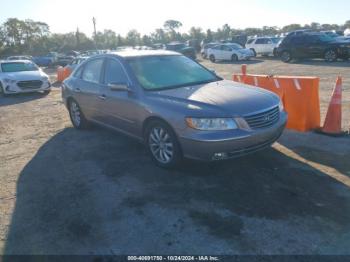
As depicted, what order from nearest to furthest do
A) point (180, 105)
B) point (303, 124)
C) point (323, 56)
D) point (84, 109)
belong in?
point (180, 105), point (303, 124), point (84, 109), point (323, 56)

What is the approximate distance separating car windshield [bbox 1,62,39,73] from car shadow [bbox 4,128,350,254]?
10.1 meters

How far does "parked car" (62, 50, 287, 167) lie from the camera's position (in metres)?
4.45

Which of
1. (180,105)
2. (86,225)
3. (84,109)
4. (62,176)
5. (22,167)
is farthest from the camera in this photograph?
(84,109)

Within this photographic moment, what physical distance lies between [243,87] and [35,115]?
6.75m

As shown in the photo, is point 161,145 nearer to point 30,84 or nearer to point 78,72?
point 78,72

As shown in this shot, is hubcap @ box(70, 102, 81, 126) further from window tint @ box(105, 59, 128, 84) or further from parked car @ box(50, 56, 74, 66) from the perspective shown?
parked car @ box(50, 56, 74, 66)

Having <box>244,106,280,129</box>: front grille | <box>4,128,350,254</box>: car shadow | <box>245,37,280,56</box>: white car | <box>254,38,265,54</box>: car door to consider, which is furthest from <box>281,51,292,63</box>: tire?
<box>244,106,280,129</box>: front grille

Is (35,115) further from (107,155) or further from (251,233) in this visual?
(251,233)

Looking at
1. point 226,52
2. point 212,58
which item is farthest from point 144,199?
point 212,58

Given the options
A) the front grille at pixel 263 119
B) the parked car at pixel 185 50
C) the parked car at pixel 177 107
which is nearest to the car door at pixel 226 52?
the parked car at pixel 185 50

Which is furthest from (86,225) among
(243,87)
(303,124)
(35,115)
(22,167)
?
(35,115)

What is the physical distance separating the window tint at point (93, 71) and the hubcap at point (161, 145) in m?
1.94

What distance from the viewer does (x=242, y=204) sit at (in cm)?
401

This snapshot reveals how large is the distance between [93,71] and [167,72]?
173cm
